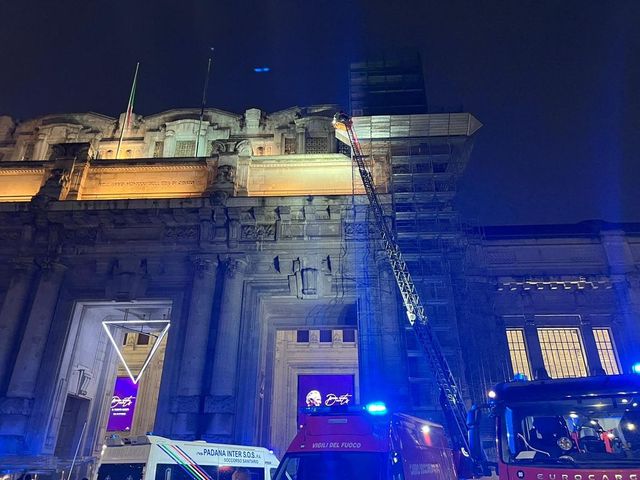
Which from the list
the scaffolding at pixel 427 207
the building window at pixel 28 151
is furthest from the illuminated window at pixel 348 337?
the building window at pixel 28 151

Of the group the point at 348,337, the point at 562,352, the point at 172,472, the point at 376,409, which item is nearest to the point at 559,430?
the point at 376,409

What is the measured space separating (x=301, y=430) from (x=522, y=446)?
14.0ft

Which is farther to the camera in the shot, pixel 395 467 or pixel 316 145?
pixel 316 145

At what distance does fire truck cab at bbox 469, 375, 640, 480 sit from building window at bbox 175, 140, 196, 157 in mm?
21038

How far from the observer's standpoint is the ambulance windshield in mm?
8148

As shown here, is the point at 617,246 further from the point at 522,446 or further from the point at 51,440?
the point at 51,440

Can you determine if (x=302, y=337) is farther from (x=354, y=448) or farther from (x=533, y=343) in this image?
(x=354, y=448)

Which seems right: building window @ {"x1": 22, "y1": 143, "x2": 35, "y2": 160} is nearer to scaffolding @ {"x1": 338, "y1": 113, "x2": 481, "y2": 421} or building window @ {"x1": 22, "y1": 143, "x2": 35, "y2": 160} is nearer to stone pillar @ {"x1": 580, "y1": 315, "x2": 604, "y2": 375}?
scaffolding @ {"x1": 338, "y1": 113, "x2": 481, "y2": 421}

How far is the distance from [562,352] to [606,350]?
180 centimetres

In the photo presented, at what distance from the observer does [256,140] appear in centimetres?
2453

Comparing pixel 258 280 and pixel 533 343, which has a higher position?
pixel 258 280

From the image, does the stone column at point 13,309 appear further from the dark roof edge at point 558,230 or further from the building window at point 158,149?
the dark roof edge at point 558,230

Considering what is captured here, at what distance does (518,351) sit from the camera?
19062 millimetres

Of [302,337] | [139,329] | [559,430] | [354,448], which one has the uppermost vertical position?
[302,337]
